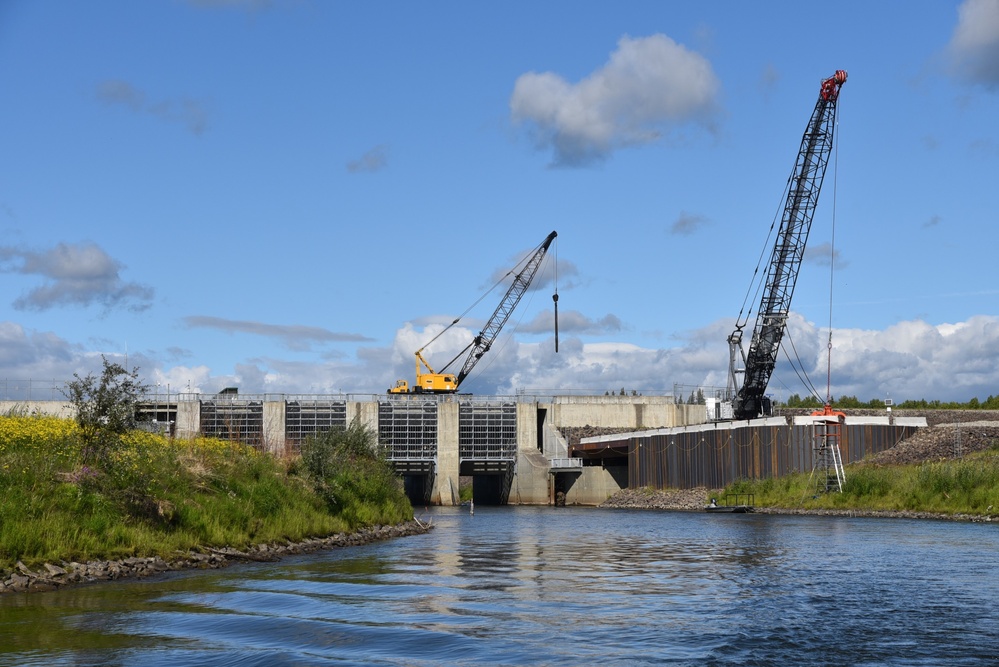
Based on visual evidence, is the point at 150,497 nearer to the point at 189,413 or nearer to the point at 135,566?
the point at 135,566

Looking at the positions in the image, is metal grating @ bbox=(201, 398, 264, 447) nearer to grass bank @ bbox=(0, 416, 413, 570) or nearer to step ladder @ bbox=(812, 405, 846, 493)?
step ladder @ bbox=(812, 405, 846, 493)

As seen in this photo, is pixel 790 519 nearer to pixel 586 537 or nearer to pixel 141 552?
pixel 586 537

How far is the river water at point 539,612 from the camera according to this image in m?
18.8

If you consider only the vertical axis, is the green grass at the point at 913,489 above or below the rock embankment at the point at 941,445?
below

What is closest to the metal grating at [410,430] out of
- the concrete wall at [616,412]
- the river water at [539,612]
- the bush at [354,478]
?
the concrete wall at [616,412]

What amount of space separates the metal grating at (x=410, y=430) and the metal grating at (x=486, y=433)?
3.40 metres

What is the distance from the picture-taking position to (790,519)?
219 ft

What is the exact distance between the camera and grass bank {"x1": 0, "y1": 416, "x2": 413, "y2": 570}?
29.0 meters

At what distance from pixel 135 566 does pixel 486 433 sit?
9275cm

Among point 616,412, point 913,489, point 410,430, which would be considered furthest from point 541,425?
point 913,489

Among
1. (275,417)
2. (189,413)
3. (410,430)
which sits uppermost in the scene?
(189,413)

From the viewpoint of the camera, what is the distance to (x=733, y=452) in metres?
92.2

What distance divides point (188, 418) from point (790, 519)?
75.2m

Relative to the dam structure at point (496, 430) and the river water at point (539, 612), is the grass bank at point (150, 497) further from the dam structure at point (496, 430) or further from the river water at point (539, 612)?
the dam structure at point (496, 430)
